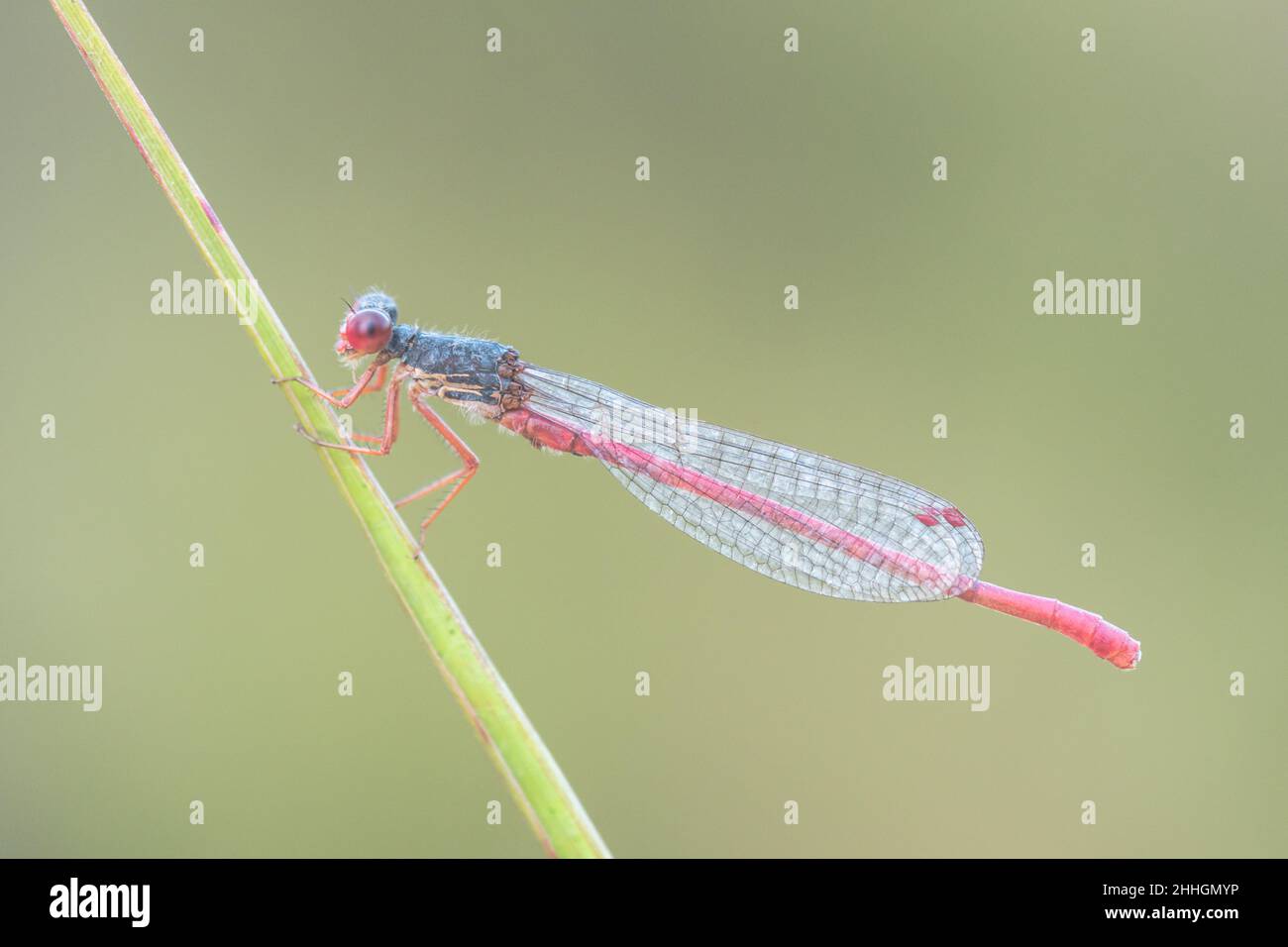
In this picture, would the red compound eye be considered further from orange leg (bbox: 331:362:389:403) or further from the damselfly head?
orange leg (bbox: 331:362:389:403)

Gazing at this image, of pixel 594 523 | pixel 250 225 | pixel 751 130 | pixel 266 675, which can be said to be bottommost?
pixel 266 675

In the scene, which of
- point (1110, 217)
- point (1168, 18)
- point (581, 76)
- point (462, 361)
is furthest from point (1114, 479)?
point (462, 361)

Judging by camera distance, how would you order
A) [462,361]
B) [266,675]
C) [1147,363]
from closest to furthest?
[462,361] → [266,675] → [1147,363]

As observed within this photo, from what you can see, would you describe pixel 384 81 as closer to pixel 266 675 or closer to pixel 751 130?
pixel 751 130

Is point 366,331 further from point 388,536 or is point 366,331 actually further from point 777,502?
point 777,502

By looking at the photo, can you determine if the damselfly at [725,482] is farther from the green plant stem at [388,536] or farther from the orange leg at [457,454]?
the green plant stem at [388,536]

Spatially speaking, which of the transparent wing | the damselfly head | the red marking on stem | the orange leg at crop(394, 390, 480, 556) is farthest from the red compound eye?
the red marking on stem

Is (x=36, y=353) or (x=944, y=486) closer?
(x=36, y=353)

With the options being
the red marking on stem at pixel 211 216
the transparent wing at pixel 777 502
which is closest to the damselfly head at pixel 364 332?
the transparent wing at pixel 777 502
